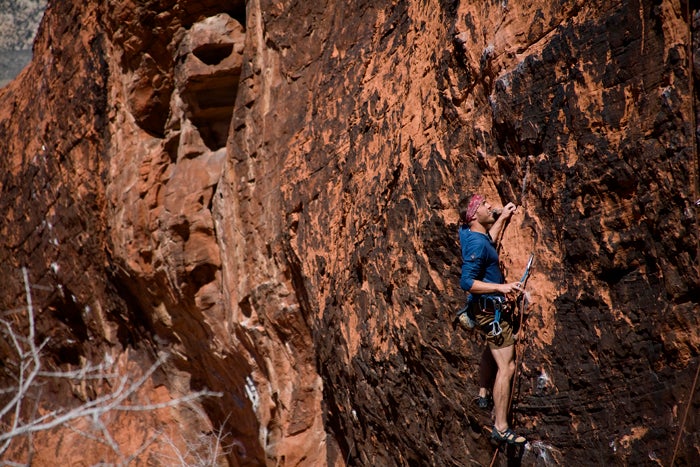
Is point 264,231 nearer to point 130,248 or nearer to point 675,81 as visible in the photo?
point 130,248

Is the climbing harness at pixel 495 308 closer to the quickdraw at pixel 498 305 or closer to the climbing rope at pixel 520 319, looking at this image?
the quickdraw at pixel 498 305

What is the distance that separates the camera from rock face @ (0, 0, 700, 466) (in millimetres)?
3549

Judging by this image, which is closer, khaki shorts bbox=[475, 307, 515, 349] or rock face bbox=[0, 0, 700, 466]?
rock face bbox=[0, 0, 700, 466]

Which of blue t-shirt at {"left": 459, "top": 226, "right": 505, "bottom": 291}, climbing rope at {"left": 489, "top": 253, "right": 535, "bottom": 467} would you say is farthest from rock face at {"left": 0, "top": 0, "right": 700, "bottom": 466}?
blue t-shirt at {"left": 459, "top": 226, "right": 505, "bottom": 291}

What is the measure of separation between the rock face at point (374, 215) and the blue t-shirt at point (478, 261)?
0.47 ft

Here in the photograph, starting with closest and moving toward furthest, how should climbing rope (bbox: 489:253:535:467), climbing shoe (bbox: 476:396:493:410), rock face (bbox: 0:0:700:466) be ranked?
rock face (bbox: 0:0:700:466), climbing rope (bbox: 489:253:535:467), climbing shoe (bbox: 476:396:493:410)

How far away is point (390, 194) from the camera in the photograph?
520 centimetres

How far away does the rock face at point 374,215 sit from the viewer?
11.6 ft

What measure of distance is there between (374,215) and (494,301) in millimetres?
1459

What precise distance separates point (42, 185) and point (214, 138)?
440 cm

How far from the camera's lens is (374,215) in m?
5.37

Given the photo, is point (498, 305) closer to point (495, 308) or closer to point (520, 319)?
point (495, 308)

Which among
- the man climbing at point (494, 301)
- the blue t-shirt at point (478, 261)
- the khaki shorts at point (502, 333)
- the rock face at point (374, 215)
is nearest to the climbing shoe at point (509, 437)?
the man climbing at point (494, 301)

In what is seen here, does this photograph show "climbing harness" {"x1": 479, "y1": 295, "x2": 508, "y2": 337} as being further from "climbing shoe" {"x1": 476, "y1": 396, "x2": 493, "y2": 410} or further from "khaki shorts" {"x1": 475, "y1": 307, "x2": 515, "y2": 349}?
"climbing shoe" {"x1": 476, "y1": 396, "x2": 493, "y2": 410}
